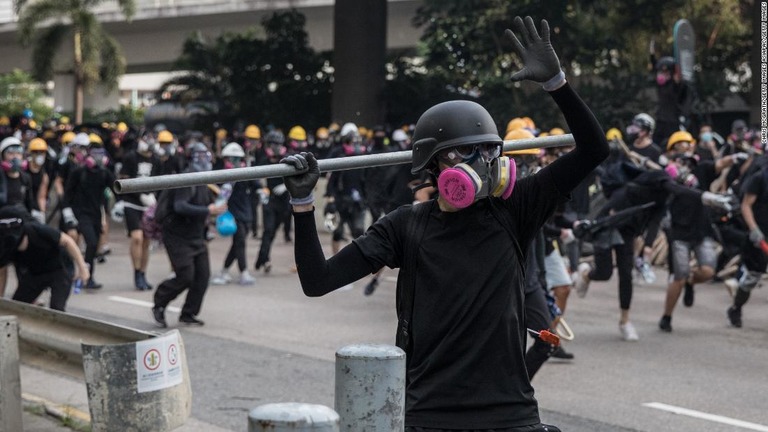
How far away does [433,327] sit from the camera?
12.4 feet

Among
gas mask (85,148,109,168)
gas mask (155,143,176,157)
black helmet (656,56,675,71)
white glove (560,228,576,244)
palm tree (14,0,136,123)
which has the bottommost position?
A: white glove (560,228,576,244)

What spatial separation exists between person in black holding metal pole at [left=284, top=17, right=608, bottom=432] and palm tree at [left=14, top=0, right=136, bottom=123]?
44728 millimetres

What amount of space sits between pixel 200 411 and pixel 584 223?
3683mm

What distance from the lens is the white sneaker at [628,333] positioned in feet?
37.2

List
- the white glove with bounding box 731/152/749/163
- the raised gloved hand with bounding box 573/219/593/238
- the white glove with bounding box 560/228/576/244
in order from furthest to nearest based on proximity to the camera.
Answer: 1. the white glove with bounding box 731/152/749/163
2. the raised gloved hand with bounding box 573/219/593/238
3. the white glove with bounding box 560/228/576/244

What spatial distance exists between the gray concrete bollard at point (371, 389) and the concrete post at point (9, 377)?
4133 mm

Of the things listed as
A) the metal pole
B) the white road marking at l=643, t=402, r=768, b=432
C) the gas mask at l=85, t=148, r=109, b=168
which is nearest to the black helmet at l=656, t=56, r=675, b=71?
the gas mask at l=85, t=148, r=109, b=168

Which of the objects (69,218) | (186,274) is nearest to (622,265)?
(186,274)

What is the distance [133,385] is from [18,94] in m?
46.0

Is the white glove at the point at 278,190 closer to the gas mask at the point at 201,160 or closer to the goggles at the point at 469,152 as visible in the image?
the gas mask at the point at 201,160

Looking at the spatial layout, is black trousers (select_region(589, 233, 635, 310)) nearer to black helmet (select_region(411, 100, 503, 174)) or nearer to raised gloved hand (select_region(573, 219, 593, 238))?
raised gloved hand (select_region(573, 219, 593, 238))

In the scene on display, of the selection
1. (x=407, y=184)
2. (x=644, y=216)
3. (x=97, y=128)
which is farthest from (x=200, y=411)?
(x=97, y=128)

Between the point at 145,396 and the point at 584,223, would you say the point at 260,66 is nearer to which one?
the point at 584,223

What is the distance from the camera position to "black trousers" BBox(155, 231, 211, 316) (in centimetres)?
1192
